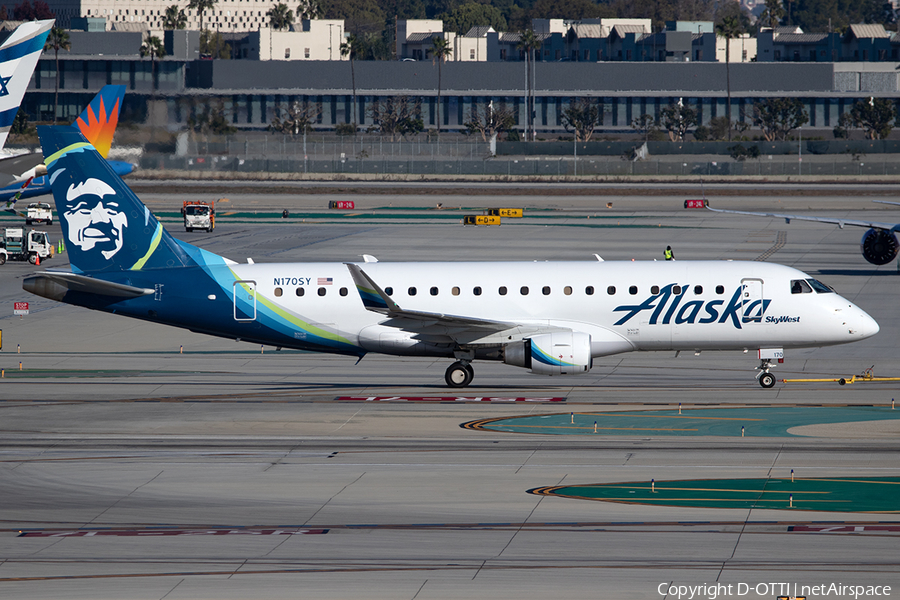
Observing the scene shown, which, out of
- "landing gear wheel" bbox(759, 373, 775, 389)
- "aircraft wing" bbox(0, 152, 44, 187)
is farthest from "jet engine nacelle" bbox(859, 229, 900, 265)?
"aircraft wing" bbox(0, 152, 44, 187)

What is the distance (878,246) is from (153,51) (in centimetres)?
14312

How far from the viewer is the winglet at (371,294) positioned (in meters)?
36.3

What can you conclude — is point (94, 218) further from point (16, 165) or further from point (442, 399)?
point (442, 399)

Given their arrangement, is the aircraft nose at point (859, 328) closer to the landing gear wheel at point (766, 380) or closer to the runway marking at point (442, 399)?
the landing gear wheel at point (766, 380)

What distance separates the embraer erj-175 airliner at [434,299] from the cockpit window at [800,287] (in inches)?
1.9

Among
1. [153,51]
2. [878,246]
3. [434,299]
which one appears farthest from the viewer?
[153,51]

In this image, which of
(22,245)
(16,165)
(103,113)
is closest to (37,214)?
(22,245)

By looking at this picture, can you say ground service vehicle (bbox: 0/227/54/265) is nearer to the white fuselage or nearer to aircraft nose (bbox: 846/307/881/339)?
the white fuselage

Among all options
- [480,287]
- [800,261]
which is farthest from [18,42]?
[800,261]

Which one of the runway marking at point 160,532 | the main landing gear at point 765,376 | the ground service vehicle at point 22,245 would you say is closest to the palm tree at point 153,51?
the ground service vehicle at point 22,245

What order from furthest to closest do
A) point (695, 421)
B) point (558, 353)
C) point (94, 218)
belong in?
point (94, 218), point (558, 353), point (695, 421)

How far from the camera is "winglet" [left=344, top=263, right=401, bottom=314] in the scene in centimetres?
3634

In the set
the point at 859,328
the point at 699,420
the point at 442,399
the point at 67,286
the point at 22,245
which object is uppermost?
the point at 67,286

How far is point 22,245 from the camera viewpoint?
7975 cm
